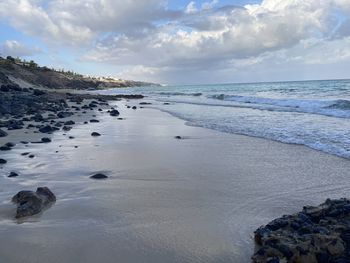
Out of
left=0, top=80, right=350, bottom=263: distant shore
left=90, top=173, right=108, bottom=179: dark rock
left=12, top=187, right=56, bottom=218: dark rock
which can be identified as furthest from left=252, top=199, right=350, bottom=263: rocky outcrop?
left=90, top=173, right=108, bottom=179: dark rock

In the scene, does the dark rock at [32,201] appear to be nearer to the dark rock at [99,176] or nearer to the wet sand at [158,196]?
the wet sand at [158,196]

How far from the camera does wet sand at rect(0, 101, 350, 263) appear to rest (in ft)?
15.0

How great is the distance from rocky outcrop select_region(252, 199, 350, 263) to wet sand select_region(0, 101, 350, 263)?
32cm

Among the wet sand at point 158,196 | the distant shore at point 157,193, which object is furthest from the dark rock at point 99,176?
the distant shore at point 157,193

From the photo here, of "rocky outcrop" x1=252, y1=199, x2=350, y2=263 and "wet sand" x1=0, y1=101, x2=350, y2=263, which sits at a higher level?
"rocky outcrop" x1=252, y1=199, x2=350, y2=263

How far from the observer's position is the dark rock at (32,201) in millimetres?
5609

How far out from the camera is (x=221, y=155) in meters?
10.4

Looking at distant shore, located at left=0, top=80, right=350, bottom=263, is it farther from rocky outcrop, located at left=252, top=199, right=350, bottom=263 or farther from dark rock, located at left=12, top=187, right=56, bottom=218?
rocky outcrop, located at left=252, top=199, right=350, bottom=263

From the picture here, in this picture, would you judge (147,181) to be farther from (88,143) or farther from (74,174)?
(88,143)

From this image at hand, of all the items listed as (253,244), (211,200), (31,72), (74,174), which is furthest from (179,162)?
(31,72)

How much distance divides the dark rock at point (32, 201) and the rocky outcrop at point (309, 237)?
3133 mm

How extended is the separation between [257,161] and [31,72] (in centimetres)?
7540

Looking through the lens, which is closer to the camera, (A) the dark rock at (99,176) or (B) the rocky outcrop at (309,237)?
(B) the rocky outcrop at (309,237)

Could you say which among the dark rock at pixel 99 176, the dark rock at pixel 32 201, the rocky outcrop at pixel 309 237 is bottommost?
the dark rock at pixel 99 176
